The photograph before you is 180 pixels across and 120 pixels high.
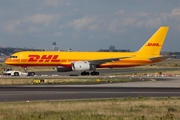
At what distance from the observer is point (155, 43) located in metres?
76.6

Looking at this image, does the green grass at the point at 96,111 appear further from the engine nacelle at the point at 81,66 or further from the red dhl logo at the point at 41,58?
the red dhl logo at the point at 41,58

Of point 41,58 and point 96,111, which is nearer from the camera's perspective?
point 96,111

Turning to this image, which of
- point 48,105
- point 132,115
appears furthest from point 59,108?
point 132,115

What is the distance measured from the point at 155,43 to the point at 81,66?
15.7 meters

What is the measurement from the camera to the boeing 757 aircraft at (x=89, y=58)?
226 ft

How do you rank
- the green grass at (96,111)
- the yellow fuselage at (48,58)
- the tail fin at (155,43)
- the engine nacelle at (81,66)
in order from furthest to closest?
the tail fin at (155,43), the yellow fuselage at (48,58), the engine nacelle at (81,66), the green grass at (96,111)

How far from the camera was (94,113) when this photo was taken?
22.5 meters

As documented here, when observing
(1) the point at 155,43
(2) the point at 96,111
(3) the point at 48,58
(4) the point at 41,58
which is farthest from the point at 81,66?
(2) the point at 96,111

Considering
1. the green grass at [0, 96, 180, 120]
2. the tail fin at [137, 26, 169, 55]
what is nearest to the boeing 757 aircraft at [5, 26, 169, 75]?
the tail fin at [137, 26, 169, 55]

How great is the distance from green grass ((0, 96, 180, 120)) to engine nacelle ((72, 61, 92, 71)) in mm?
40338

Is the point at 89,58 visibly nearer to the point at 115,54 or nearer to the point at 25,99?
the point at 115,54

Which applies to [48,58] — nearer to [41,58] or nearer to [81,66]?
[41,58]

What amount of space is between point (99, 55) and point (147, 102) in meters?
45.0

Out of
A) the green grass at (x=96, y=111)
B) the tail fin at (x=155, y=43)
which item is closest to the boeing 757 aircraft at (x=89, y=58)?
the tail fin at (x=155, y=43)
